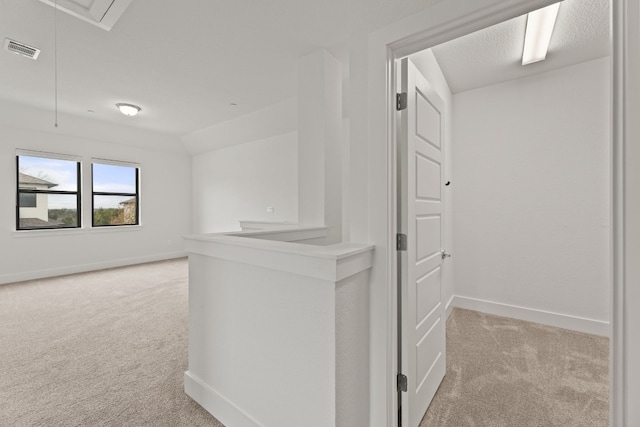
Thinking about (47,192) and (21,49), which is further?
(47,192)

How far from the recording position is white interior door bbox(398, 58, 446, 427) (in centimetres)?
146

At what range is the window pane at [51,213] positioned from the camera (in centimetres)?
478

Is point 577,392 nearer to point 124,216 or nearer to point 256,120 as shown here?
point 256,120

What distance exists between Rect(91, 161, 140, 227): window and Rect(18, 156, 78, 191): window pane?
330 mm

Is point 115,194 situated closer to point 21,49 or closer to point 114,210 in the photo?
point 114,210

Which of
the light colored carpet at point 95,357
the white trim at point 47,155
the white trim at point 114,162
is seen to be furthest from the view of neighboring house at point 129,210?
the light colored carpet at point 95,357

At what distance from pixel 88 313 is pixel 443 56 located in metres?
4.72

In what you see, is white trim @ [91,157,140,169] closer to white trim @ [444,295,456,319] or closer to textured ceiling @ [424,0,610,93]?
textured ceiling @ [424,0,610,93]

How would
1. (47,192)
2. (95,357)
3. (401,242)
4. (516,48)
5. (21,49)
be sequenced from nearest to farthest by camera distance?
1. (401,242)
2. (95,357)
3. (516,48)
4. (21,49)
5. (47,192)

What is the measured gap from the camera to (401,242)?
4.81 feet

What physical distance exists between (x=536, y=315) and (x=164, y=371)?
3616mm

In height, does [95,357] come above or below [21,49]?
below

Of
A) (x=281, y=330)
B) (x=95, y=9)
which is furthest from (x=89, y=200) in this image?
(x=281, y=330)

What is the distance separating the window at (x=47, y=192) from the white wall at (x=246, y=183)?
230cm
